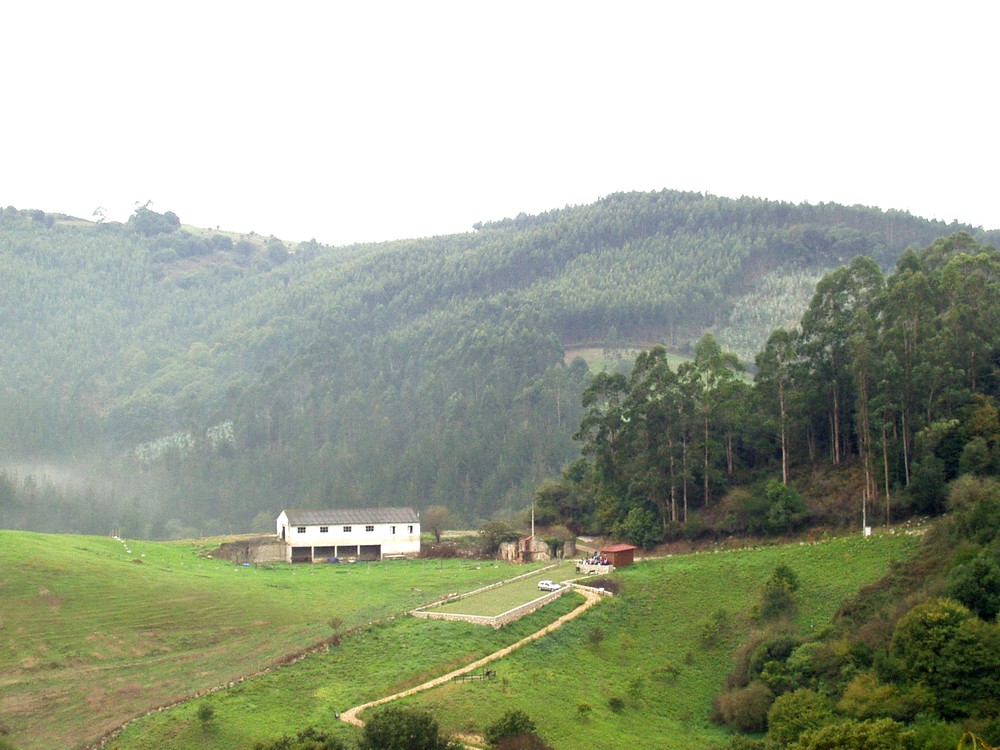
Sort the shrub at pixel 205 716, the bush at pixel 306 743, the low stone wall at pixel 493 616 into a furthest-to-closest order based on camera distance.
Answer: the low stone wall at pixel 493 616 < the shrub at pixel 205 716 < the bush at pixel 306 743

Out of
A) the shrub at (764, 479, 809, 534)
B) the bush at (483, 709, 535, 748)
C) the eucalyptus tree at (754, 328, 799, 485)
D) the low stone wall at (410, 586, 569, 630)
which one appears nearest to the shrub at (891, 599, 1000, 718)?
the bush at (483, 709, 535, 748)

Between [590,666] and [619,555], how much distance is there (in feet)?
45.5

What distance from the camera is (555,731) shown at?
37406mm

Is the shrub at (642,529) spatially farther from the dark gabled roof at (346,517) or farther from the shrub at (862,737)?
the shrub at (862,737)

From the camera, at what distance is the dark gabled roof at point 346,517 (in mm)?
72875

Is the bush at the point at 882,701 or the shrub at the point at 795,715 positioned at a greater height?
the bush at the point at 882,701

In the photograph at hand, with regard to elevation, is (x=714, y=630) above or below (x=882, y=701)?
above

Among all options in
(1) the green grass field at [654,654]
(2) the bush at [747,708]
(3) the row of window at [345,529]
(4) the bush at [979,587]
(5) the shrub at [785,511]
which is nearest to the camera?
(1) the green grass field at [654,654]

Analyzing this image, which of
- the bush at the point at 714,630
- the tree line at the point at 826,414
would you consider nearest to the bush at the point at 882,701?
the bush at the point at 714,630

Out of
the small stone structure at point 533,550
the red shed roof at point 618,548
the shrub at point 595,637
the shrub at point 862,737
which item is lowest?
the shrub at point 862,737

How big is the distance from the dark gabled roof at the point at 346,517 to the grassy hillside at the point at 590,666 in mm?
21287

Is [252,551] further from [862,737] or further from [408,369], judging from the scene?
[408,369]

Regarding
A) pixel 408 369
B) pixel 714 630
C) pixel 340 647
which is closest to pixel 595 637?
pixel 714 630

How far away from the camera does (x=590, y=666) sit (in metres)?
44.9
